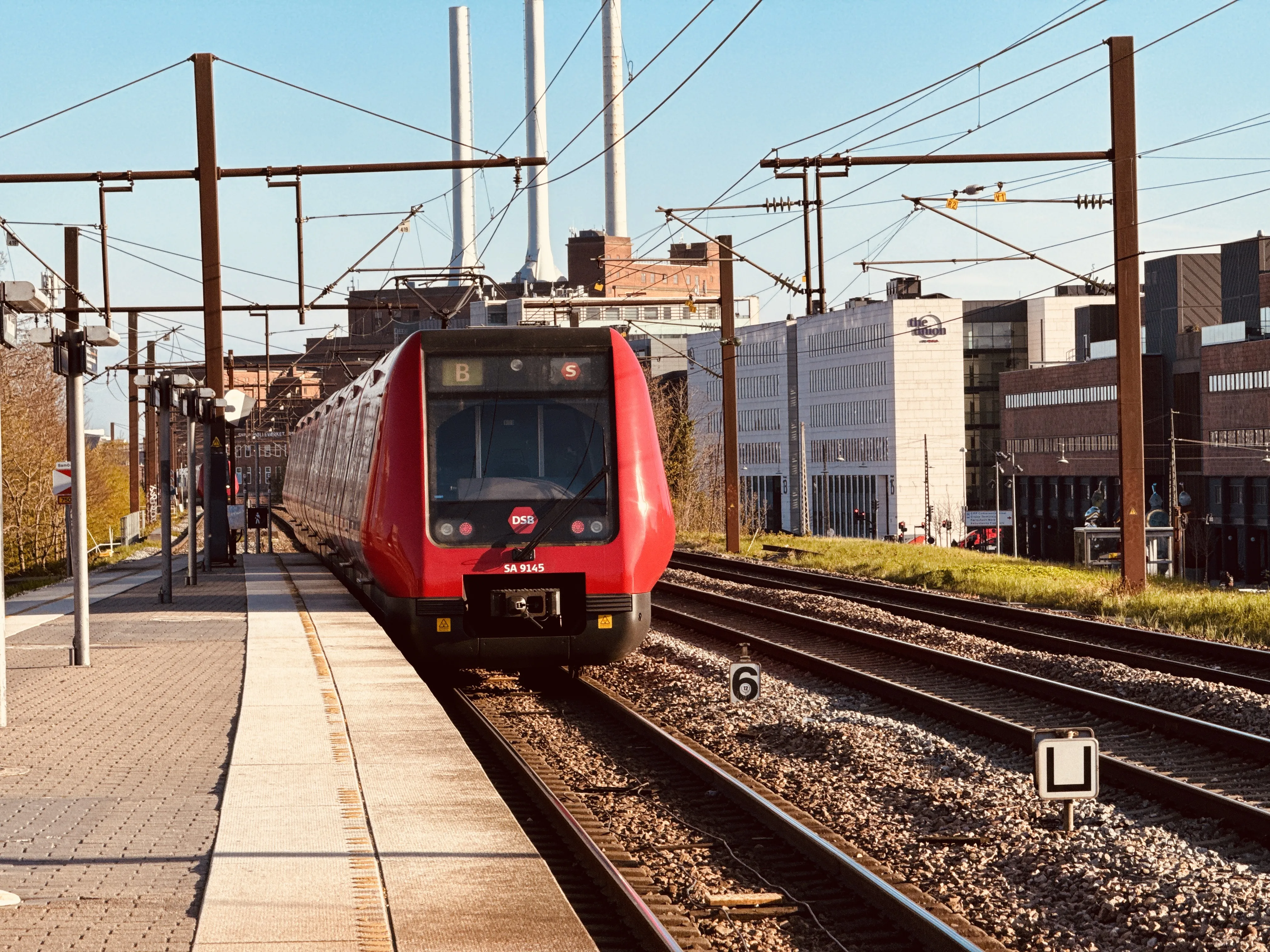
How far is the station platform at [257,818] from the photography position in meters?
5.83

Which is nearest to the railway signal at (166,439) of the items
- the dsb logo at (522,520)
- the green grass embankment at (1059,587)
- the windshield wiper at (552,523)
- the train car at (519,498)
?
the train car at (519,498)

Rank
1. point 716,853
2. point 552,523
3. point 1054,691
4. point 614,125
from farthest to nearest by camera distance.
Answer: point 614,125
point 552,523
point 1054,691
point 716,853

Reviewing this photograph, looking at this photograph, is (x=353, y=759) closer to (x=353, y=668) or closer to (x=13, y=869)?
(x=13, y=869)

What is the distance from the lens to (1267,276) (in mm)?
94250

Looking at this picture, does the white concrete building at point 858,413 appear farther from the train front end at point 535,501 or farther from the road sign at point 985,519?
the train front end at point 535,501

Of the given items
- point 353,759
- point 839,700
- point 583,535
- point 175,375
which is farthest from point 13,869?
point 175,375

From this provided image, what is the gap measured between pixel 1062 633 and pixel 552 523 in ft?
25.9

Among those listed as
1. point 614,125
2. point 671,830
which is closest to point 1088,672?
point 671,830

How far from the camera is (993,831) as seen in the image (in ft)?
27.7

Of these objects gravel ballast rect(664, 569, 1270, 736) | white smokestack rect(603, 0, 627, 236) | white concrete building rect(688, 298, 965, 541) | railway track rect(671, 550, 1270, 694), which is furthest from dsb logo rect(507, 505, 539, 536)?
white smokestack rect(603, 0, 627, 236)

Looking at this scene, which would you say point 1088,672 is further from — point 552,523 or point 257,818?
point 257,818

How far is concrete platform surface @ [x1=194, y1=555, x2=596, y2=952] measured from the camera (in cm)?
573

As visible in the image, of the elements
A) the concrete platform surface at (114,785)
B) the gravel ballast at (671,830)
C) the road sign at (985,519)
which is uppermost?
the concrete platform surface at (114,785)

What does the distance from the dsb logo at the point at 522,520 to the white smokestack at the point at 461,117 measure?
151 meters
